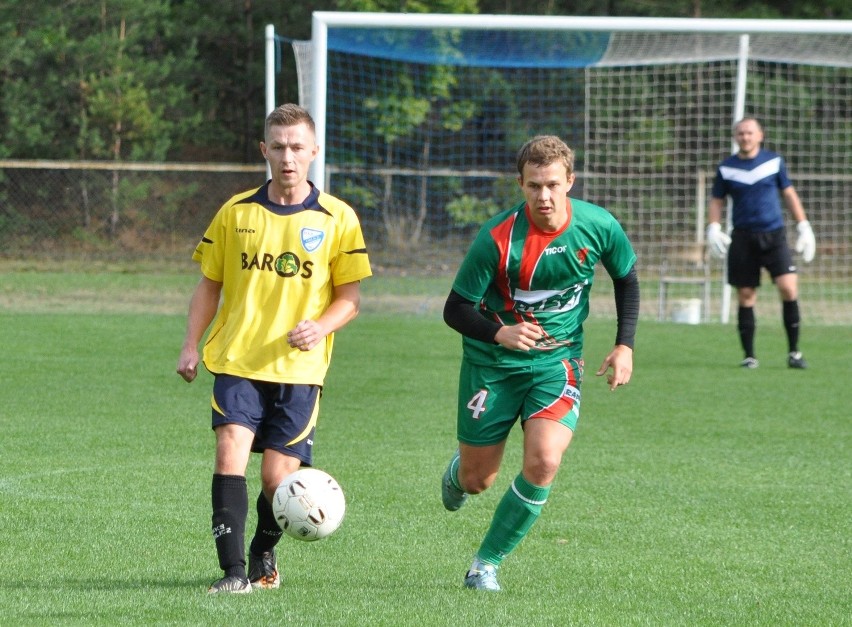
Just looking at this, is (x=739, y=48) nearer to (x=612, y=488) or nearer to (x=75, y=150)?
(x=612, y=488)

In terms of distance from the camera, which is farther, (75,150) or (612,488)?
(75,150)

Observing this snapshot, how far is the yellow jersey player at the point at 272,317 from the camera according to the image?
4566 millimetres

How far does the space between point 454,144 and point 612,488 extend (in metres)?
21.1

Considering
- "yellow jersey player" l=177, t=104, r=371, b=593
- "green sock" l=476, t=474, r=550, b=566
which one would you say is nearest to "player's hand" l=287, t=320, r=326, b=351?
"yellow jersey player" l=177, t=104, r=371, b=593

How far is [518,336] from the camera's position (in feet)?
15.0

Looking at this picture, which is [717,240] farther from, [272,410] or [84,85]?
[84,85]

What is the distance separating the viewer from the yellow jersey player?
15.0 feet

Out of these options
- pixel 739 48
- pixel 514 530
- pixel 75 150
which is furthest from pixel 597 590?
pixel 75 150

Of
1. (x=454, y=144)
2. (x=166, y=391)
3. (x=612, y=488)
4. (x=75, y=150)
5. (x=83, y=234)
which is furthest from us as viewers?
(x=75, y=150)

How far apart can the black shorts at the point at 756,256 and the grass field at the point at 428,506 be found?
2.93 feet

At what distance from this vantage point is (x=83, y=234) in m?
23.9

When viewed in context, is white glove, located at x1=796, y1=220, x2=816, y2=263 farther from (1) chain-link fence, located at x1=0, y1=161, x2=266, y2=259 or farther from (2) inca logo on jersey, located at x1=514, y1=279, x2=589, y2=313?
(1) chain-link fence, located at x1=0, y1=161, x2=266, y2=259

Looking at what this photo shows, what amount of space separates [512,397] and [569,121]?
877 inches

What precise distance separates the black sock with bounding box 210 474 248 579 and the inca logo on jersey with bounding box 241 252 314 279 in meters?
0.75
